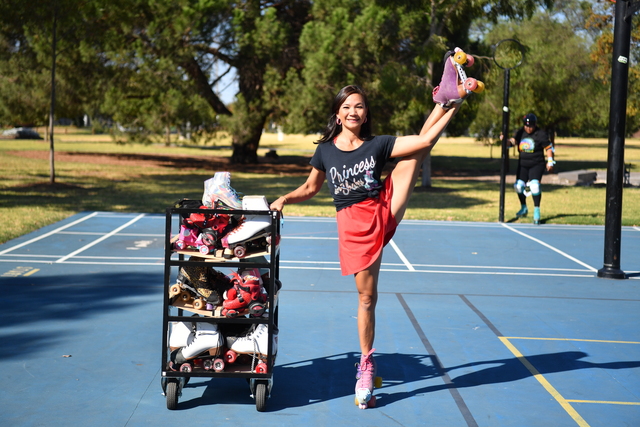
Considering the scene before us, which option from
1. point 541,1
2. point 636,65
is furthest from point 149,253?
point 636,65

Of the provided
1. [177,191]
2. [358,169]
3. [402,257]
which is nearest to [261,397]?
[358,169]

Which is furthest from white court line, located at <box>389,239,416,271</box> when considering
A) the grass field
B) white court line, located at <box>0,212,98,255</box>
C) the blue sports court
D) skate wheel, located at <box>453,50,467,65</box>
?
white court line, located at <box>0,212,98,255</box>

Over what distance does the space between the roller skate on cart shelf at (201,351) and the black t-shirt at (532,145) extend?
10.9m

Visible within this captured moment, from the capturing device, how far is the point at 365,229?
15.1 ft

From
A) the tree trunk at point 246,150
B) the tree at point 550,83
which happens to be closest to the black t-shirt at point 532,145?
the tree at point 550,83

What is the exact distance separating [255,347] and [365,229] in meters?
1.07

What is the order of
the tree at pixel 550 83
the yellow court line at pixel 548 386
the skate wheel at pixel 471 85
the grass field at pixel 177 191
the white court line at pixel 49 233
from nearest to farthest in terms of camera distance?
the skate wheel at pixel 471 85 < the yellow court line at pixel 548 386 < the white court line at pixel 49 233 < the grass field at pixel 177 191 < the tree at pixel 550 83

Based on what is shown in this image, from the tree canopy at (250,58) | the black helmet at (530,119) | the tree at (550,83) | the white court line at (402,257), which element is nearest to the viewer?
the white court line at (402,257)

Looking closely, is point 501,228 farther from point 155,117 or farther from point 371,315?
point 155,117

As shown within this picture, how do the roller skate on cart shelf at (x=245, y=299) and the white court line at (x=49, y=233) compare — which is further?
the white court line at (x=49, y=233)

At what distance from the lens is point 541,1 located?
2139 centimetres

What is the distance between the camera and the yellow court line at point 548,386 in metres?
4.45

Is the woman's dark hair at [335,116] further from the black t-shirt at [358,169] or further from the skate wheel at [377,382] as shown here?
the skate wheel at [377,382]

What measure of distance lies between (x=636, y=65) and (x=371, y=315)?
2647 cm
